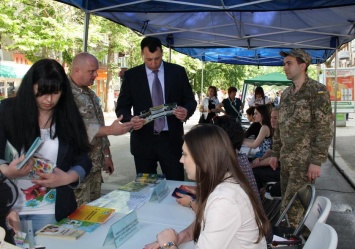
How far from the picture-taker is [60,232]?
5.67ft

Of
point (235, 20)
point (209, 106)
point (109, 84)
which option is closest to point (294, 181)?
point (235, 20)

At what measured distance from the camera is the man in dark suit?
3.20m

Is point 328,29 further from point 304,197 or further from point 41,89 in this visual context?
point 41,89

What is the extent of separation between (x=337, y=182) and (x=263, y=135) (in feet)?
8.29

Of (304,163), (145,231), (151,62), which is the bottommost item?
(145,231)

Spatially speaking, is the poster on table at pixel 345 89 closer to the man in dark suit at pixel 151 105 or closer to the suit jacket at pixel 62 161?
the man in dark suit at pixel 151 105

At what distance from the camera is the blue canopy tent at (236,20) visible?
4.13 metres

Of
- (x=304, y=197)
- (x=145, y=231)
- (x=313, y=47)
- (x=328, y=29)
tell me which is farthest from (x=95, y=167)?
(x=313, y=47)

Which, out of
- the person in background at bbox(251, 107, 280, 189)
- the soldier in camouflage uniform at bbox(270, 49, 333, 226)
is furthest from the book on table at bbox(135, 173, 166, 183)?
the person in background at bbox(251, 107, 280, 189)

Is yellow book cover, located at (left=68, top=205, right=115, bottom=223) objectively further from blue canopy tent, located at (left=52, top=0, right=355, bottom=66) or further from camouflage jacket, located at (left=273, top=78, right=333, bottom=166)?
blue canopy tent, located at (left=52, top=0, right=355, bottom=66)

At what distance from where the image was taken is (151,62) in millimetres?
3193

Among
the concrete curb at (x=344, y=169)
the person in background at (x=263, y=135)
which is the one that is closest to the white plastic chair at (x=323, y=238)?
the person in background at (x=263, y=135)

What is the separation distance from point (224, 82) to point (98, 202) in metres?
25.6

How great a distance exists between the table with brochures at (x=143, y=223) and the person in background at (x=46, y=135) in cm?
18
